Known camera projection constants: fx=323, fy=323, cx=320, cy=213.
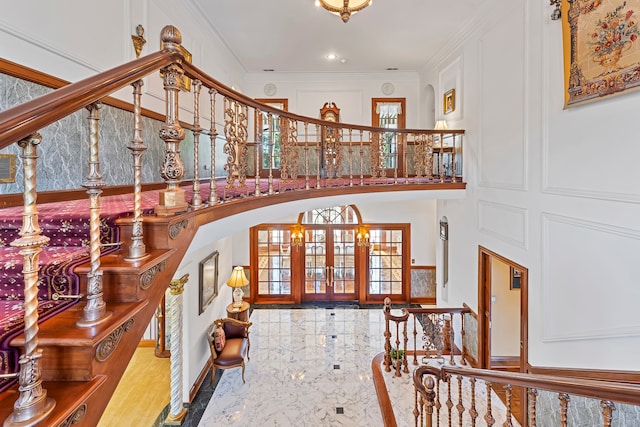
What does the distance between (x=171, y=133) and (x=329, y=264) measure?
22.6 feet

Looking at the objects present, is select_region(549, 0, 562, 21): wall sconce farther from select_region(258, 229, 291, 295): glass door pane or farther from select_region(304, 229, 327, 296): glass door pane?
select_region(258, 229, 291, 295): glass door pane

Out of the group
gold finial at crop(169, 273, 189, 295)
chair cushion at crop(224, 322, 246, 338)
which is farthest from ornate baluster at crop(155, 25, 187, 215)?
chair cushion at crop(224, 322, 246, 338)

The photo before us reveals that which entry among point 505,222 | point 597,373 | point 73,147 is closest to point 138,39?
point 73,147

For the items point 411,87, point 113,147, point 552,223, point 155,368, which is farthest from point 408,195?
point 155,368

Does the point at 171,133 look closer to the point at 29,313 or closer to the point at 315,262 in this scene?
the point at 29,313

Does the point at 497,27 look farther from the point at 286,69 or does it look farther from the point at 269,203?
the point at 286,69

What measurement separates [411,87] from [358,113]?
1399mm

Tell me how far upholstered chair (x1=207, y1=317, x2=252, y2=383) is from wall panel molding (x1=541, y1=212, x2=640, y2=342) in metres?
4.11

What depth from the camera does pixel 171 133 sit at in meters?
1.61

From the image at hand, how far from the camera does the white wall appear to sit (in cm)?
257

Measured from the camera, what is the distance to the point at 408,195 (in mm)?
5406

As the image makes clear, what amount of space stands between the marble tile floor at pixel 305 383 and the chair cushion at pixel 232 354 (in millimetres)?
366

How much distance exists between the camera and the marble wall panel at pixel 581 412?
2422 mm

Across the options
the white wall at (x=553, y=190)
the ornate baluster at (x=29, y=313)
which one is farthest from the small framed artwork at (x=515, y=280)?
the ornate baluster at (x=29, y=313)
